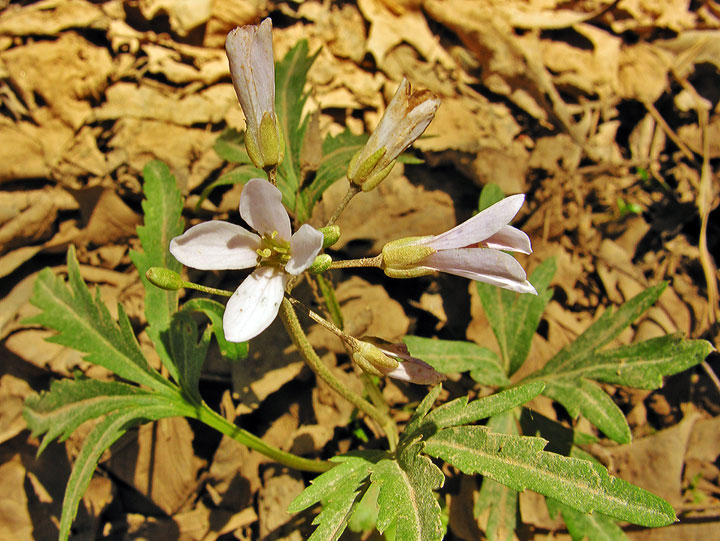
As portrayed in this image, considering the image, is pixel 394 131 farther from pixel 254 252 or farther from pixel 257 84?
pixel 254 252

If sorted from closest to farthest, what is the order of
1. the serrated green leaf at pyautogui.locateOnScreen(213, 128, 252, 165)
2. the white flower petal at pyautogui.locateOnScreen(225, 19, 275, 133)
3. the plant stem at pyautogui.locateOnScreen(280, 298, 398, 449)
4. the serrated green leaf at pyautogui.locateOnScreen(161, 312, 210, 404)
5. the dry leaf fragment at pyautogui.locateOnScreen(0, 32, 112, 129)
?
1. the white flower petal at pyautogui.locateOnScreen(225, 19, 275, 133)
2. the plant stem at pyautogui.locateOnScreen(280, 298, 398, 449)
3. the serrated green leaf at pyautogui.locateOnScreen(161, 312, 210, 404)
4. the serrated green leaf at pyautogui.locateOnScreen(213, 128, 252, 165)
5. the dry leaf fragment at pyautogui.locateOnScreen(0, 32, 112, 129)

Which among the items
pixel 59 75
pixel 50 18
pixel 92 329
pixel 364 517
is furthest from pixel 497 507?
pixel 50 18

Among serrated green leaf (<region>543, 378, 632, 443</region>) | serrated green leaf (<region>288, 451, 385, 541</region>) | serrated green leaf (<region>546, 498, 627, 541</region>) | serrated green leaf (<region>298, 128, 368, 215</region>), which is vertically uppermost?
serrated green leaf (<region>298, 128, 368, 215</region>)

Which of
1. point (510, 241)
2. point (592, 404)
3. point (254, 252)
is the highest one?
point (254, 252)

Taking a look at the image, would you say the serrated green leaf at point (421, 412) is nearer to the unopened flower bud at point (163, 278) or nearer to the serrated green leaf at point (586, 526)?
the serrated green leaf at point (586, 526)

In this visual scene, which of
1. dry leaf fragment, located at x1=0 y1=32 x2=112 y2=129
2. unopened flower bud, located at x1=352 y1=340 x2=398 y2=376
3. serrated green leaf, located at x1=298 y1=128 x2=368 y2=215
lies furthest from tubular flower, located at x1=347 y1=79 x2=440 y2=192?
dry leaf fragment, located at x1=0 y1=32 x2=112 y2=129

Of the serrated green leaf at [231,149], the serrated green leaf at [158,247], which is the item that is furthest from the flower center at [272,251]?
the serrated green leaf at [231,149]

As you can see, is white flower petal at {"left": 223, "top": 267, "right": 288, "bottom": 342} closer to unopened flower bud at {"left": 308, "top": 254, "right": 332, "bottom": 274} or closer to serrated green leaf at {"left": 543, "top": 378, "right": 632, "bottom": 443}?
unopened flower bud at {"left": 308, "top": 254, "right": 332, "bottom": 274}
